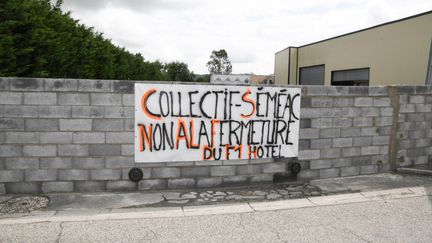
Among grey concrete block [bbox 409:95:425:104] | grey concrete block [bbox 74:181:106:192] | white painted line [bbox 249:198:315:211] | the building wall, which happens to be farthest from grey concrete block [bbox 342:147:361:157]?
the building wall

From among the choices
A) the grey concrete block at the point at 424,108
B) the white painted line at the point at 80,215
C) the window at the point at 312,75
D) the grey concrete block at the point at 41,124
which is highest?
the window at the point at 312,75

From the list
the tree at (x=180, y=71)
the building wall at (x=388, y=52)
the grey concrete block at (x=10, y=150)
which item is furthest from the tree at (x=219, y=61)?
the grey concrete block at (x=10, y=150)

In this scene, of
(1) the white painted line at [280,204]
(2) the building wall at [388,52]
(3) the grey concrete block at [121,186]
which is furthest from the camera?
(2) the building wall at [388,52]

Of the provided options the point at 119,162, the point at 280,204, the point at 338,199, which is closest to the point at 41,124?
the point at 119,162

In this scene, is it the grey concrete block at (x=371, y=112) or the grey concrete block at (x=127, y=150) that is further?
the grey concrete block at (x=371, y=112)

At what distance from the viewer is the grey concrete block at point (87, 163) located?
499 cm

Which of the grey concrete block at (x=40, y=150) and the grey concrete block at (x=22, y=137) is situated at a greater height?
the grey concrete block at (x=22, y=137)

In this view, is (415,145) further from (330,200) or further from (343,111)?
(330,200)

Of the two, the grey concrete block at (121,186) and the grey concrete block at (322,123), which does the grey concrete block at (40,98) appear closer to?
the grey concrete block at (121,186)

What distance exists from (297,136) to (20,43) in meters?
4.72

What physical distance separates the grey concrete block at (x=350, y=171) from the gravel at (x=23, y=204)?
4.81 meters

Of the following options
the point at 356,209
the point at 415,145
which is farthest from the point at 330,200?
the point at 415,145

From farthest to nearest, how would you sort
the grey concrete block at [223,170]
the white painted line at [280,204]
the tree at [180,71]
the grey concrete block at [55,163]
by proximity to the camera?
the tree at [180,71] → the grey concrete block at [223,170] → the grey concrete block at [55,163] → the white painted line at [280,204]

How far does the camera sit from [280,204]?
476 centimetres
